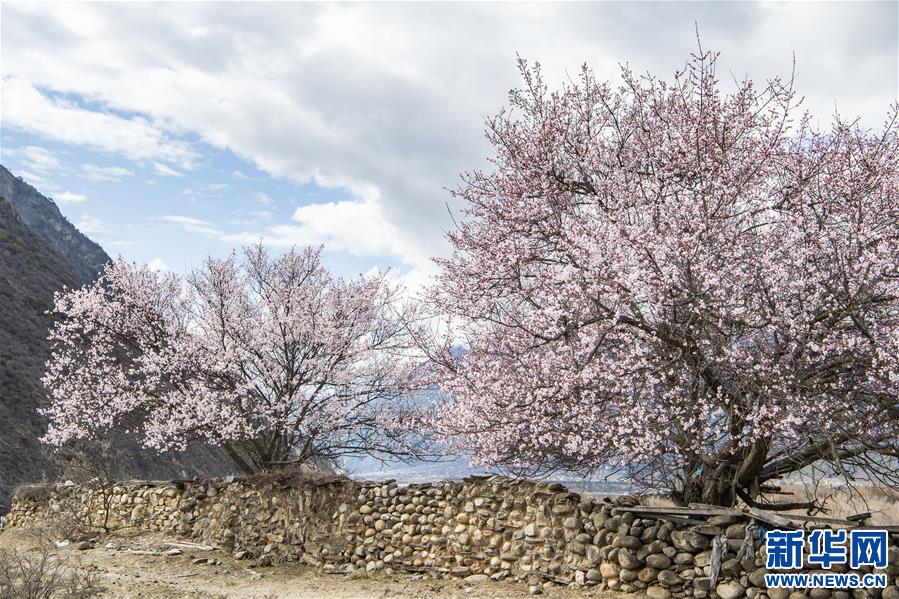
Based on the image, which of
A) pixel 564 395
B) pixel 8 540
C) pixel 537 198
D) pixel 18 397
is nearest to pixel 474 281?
pixel 537 198

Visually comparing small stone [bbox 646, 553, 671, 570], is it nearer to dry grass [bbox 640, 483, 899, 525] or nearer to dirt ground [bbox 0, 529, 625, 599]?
dirt ground [bbox 0, 529, 625, 599]

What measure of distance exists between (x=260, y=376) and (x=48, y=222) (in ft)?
296

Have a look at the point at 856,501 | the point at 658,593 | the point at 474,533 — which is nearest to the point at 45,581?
the point at 474,533

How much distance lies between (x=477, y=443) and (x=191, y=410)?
7591 mm

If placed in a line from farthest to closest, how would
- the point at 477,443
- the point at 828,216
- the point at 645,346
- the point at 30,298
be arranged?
the point at 30,298 < the point at 477,443 < the point at 645,346 < the point at 828,216

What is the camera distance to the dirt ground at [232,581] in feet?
31.3

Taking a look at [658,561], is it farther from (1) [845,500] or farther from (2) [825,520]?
(1) [845,500]

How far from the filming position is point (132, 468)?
33.2 meters

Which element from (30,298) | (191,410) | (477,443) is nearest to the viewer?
(477,443)

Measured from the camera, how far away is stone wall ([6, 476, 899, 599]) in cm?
832

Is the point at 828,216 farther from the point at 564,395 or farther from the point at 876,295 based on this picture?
the point at 564,395

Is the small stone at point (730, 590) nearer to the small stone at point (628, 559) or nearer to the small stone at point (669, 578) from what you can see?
the small stone at point (669, 578)

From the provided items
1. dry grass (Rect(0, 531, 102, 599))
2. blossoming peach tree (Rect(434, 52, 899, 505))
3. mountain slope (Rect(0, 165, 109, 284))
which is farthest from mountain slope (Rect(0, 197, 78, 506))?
mountain slope (Rect(0, 165, 109, 284))

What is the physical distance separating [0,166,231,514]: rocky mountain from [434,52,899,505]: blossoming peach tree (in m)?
11.0
